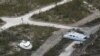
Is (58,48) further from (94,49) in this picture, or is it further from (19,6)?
(19,6)

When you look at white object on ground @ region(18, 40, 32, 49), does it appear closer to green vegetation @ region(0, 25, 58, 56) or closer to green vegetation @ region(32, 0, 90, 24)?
green vegetation @ region(0, 25, 58, 56)

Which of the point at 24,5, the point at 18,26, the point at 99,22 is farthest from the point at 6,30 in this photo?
the point at 99,22

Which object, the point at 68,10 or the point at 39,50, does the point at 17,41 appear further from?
the point at 68,10

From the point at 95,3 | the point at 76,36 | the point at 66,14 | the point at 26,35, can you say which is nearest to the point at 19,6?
the point at 66,14

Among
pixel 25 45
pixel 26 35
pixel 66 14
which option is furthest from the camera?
pixel 66 14

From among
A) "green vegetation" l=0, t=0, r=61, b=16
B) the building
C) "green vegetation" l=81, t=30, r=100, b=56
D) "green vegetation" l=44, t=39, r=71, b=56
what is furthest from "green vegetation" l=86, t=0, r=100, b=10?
"green vegetation" l=44, t=39, r=71, b=56
